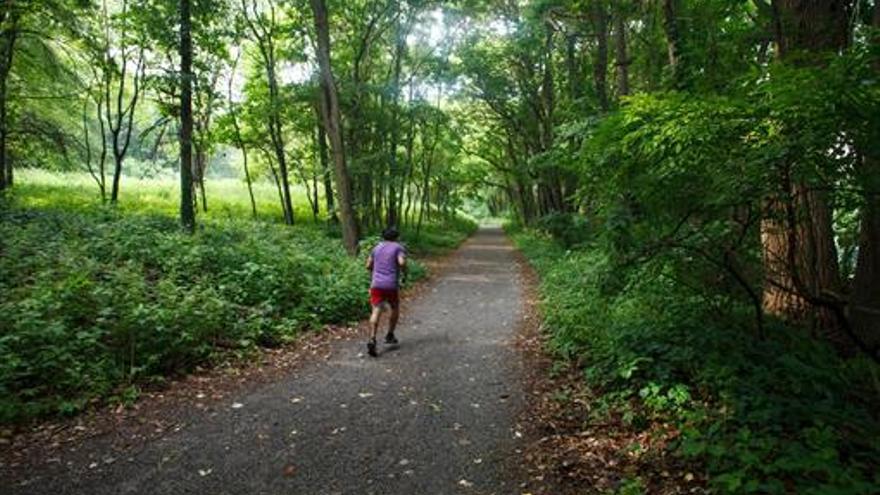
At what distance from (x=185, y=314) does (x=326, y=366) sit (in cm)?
206

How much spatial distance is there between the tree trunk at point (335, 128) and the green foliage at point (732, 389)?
342 inches

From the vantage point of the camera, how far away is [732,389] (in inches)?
187

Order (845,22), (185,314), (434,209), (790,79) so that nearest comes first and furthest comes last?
(790,79) → (845,22) → (185,314) → (434,209)

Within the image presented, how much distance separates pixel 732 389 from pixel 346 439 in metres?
3.50

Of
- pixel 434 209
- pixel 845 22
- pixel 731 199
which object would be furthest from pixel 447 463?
pixel 434 209

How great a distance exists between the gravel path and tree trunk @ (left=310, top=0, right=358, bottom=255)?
24.3ft

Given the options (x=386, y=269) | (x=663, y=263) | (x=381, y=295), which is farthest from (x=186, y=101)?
(x=663, y=263)

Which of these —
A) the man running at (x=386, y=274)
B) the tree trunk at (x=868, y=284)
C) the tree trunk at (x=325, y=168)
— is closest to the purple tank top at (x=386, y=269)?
the man running at (x=386, y=274)

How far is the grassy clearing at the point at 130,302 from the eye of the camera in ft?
19.3

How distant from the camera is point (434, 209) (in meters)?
47.7

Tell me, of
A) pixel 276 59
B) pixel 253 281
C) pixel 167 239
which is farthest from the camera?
pixel 276 59

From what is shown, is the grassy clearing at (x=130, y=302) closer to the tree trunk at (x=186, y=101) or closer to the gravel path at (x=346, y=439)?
the tree trunk at (x=186, y=101)

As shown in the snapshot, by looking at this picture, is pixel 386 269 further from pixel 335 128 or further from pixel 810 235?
pixel 335 128

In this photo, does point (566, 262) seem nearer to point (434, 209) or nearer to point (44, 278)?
point (44, 278)
